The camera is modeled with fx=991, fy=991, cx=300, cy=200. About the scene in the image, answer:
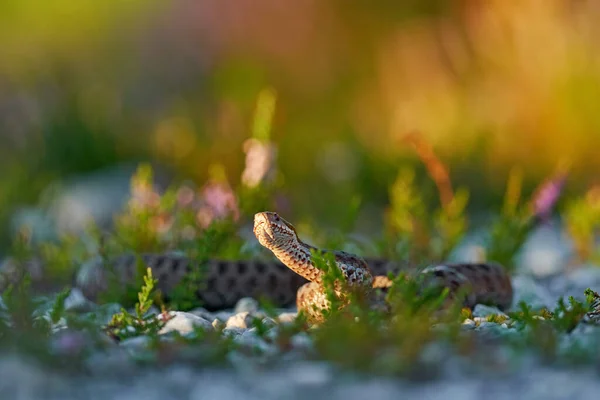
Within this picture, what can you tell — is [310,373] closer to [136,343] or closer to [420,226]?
[136,343]

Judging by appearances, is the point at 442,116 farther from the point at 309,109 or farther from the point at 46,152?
the point at 46,152

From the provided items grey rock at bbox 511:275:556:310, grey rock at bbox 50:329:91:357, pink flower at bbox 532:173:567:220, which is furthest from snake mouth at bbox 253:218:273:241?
pink flower at bbox 532:173:567:220

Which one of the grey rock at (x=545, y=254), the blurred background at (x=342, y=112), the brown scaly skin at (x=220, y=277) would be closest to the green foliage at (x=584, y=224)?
the grey rock at (x=545, y=254)

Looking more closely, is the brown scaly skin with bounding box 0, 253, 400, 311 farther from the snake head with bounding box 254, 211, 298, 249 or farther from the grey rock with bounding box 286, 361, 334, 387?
the grey rock with bounding box 286, 361, 334, 387

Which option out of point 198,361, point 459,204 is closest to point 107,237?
point 459,204

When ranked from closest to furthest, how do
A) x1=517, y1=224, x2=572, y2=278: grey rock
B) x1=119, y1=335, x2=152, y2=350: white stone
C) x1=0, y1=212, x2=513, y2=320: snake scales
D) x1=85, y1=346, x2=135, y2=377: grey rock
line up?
x1=85, y1=346, x2=135, y2=377: grey rock < x1=119, y1=335, x2=152, y2=350: white stone < x1=0, y1=212, x2=513, y2=320: snake scales < x1=517, y1=224, x2=572, y2=278: grey rock

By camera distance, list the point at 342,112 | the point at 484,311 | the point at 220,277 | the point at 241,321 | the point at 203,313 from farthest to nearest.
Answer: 1. the point at 342,112
2. the point at 220,277
3. the point at 203,313
4. the point at 484,311
5. the point at 241,321

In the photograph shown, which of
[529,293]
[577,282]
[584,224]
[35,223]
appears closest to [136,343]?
[529,293]
